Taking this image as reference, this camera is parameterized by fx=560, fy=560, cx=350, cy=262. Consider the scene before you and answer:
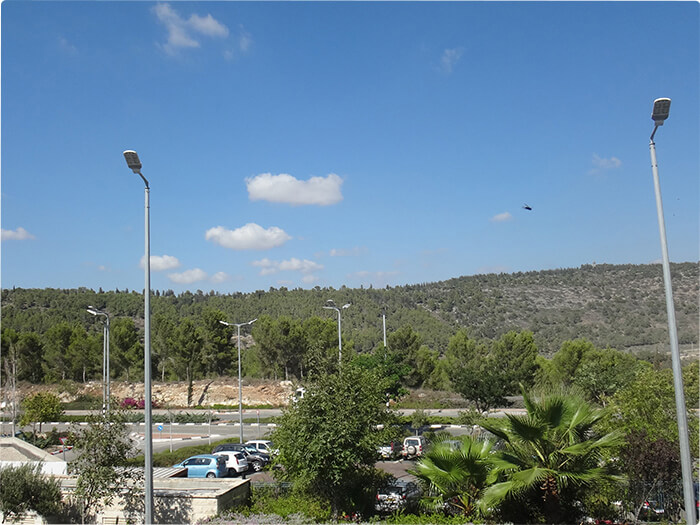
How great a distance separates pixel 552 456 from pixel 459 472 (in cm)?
183

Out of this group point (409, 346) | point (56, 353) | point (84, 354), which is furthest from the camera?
point (56, 353)

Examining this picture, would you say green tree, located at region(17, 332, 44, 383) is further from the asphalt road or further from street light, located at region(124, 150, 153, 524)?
street light, located at region(124, 150, 153, 524)

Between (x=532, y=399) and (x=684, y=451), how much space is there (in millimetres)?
2629

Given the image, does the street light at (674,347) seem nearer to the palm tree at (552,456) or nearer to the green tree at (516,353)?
the palm tree at (552,456)

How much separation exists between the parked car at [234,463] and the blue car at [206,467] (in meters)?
0.24

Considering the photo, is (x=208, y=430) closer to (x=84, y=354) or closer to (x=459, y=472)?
(x=84, y=354)

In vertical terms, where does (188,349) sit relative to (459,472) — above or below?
above

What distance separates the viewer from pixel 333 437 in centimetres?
1291

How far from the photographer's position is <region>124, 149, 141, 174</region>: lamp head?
10.5 meters

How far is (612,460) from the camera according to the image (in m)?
11.5

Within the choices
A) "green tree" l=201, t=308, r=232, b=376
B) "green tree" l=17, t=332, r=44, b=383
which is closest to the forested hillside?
"green tree" l=17, t=332, r=44, b=383

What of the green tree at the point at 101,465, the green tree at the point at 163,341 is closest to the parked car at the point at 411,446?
the green tree at the point at 101,465

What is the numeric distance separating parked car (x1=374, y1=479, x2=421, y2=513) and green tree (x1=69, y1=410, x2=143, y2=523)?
5916 millimetres

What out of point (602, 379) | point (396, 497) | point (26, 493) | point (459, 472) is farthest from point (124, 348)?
point (459, 472)
